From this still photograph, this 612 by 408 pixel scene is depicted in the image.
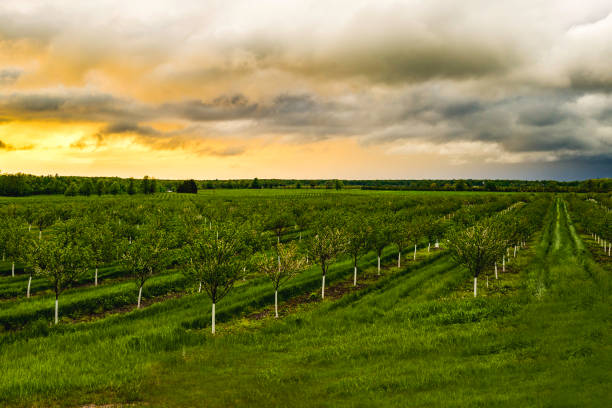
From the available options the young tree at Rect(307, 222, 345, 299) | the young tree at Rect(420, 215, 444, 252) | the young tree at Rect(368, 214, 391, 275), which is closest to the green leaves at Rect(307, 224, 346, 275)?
the young tree at Rect(307, 222, 345, 299)

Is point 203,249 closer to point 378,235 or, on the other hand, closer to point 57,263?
point 57,263

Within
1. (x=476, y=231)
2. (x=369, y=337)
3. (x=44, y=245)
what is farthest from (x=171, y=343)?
(x=476, y=231)

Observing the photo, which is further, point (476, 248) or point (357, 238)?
point (357, 238)

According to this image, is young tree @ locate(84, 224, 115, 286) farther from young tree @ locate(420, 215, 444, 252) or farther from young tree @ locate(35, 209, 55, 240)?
young tree @ locate(420, 215, 444, 252)

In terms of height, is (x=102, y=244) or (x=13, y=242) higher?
(x=13, y=242)

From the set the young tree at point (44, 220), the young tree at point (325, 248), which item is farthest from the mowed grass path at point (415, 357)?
the young tree at point (44, 220)

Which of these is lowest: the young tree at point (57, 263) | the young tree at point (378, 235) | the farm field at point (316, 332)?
the farm field at point (316, 332)

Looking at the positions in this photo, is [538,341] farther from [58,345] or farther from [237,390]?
[58,345]

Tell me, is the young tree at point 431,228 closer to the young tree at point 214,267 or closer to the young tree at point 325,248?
the young tree at point 325,248

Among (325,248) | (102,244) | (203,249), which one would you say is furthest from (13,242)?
(325,248)

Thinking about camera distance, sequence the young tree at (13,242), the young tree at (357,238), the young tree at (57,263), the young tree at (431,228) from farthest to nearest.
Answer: the young tree at (431,228), the young tree at (13,242), the young tree at (357,238), the young tree at (57,263)

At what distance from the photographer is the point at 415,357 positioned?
2389 cm

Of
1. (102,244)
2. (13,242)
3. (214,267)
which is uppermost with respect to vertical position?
(214,267)

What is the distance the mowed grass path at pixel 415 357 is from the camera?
18266 mm
